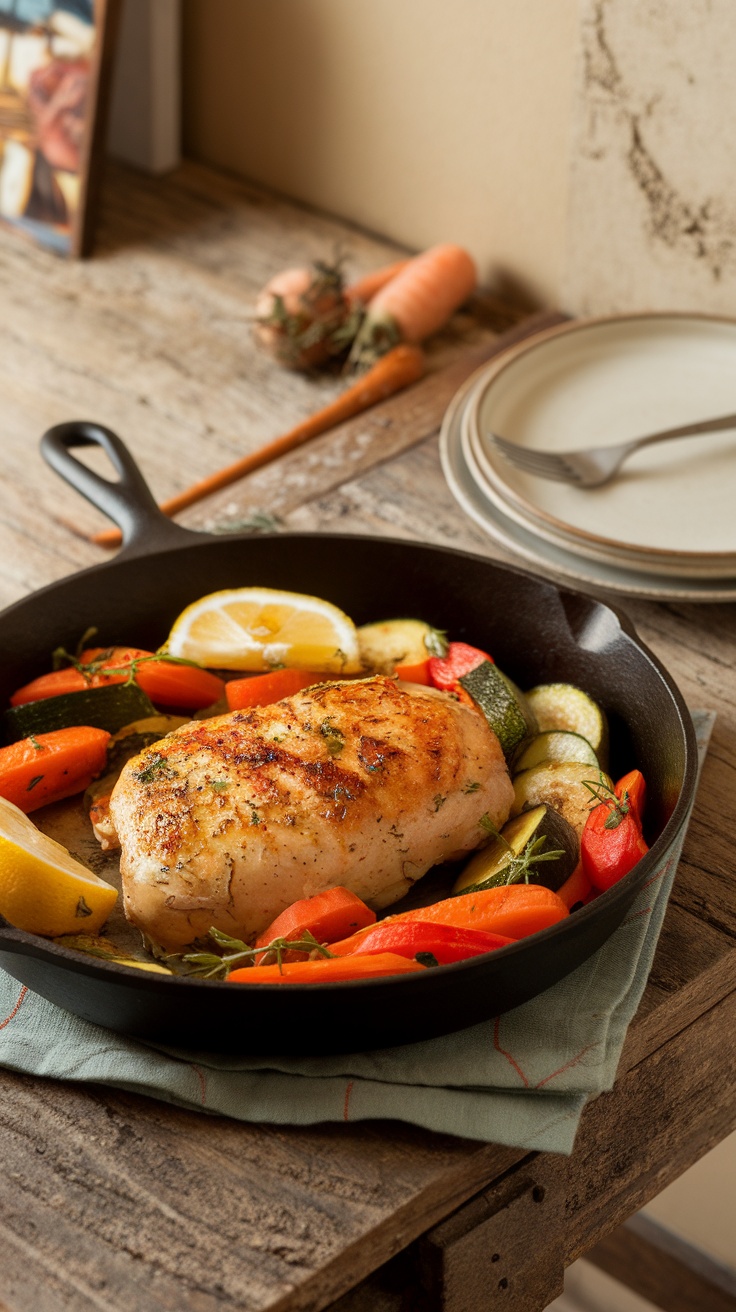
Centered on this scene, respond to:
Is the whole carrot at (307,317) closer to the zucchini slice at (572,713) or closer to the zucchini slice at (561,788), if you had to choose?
the zucchini slice at (572,713)

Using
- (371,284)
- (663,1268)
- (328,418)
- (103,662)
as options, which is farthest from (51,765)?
(663,1268)

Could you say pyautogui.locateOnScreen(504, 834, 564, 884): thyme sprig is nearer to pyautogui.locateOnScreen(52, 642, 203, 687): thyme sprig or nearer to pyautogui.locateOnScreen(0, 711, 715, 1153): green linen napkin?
pyautogui.locateOnScreen(0, 711, 715, 1153): green linen napkin

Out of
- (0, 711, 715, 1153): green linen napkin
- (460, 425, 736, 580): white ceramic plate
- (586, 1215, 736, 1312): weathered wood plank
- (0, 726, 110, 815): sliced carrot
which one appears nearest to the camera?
(0, 711, 715, 1153): green linen napkin

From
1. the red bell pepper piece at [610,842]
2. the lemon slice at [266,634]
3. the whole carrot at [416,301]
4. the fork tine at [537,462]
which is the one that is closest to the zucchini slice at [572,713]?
the red bell pepper piece at [610,842]

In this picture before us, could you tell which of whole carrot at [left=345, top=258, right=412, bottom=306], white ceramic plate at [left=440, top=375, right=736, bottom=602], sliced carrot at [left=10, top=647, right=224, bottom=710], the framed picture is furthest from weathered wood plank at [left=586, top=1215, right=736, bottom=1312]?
the framed picture

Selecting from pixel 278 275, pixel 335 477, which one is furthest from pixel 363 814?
pixel 278 275

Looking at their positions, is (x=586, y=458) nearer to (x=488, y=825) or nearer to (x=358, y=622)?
(x=358, y=622)

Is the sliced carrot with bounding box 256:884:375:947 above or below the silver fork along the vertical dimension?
below
